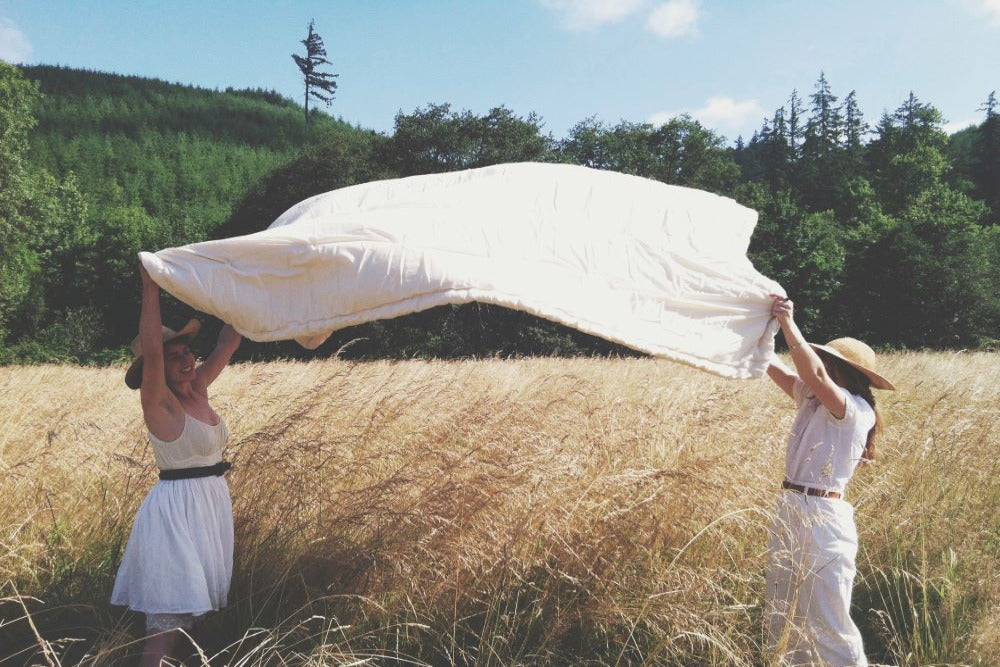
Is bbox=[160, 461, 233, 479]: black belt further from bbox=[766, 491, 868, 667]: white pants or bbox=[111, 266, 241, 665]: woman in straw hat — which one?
bbox=[766, 491, 868, 667]: white pants

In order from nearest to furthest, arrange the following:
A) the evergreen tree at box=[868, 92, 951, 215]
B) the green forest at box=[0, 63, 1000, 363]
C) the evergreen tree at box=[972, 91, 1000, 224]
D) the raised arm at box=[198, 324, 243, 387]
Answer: the raised arm at box=[198, 324, 243, 387] < the green forest at box=[0, 63, 1000, 363] < the evergreen tree at box=[868, 92, 951, 215] < the evergreen tree at box=[972, 91, 1000, 224]

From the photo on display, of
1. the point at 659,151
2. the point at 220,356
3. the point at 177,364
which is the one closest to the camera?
the point at 177,364

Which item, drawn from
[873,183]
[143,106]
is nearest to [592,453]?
[873,183]

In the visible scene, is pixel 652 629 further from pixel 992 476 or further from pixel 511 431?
pixel 992 476

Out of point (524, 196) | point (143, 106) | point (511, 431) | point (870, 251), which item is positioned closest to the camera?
point (524, 196)

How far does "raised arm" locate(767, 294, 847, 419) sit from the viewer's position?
9.39ft

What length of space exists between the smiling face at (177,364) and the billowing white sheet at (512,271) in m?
0.25

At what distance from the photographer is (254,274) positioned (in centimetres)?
288

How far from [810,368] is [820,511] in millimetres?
643

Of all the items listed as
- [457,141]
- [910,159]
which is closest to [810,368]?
[457,141]

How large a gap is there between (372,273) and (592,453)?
195 centimetres

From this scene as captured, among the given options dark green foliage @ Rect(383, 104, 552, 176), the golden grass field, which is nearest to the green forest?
dark green foliage @ Rect(383, 104, 552, 176)

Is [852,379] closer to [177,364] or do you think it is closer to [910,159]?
[177,364]

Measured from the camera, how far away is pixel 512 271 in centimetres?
282
